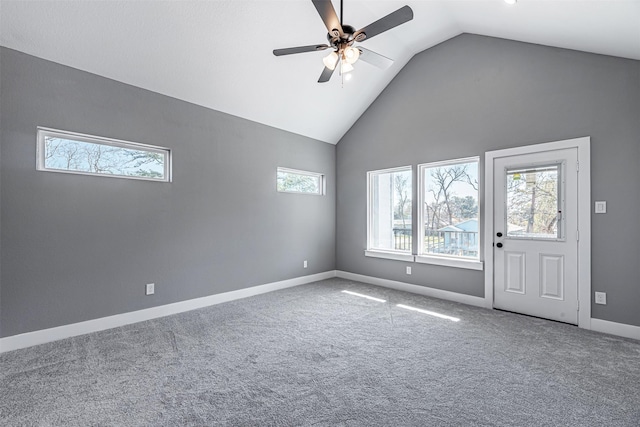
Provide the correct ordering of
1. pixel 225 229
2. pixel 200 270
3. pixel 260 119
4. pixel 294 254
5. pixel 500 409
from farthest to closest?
pixel 294 254, pixel 260 119, pixel 225 229, pixel 200 270, pixel 500 409

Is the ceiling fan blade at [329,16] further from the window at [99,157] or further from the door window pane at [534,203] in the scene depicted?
the door window pane at [534,203]

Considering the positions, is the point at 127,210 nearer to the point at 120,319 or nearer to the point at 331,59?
the point at 120,319

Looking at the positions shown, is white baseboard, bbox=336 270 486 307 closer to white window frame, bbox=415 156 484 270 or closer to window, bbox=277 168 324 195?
white window frame, bbox=415 156 484 270

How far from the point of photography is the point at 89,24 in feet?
9.04

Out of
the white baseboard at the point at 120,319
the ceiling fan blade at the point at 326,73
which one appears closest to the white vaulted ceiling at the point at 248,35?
the ceiling fan blade at the point at 326,73

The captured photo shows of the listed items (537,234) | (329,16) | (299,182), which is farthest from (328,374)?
(299,182)

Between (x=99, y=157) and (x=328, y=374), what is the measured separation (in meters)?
3.29

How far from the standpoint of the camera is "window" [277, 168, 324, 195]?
5074 millimetres

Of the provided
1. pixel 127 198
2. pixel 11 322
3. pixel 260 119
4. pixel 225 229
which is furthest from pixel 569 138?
pixel 11 322

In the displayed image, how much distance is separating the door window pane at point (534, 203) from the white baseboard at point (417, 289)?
1034 mm

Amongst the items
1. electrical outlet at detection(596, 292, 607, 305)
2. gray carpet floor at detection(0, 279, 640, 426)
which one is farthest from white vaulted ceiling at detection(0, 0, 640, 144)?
gray carpet floor at detection(0, 279, 640, 426)

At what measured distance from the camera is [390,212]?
526 centimetres

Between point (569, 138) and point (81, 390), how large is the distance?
5.14 m

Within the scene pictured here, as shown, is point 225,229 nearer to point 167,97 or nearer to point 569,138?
point 167,97
